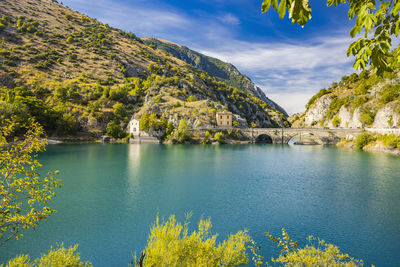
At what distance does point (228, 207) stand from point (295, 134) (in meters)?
93.2

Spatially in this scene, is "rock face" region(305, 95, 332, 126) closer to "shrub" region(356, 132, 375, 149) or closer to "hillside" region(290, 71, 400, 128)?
"hillside" region(290, 71, 400, 128)

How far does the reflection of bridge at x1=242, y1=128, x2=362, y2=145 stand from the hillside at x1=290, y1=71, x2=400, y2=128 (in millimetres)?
8305

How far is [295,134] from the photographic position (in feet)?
354

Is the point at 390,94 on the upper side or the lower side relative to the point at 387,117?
upper

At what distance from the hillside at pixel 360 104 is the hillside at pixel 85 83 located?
142 feet

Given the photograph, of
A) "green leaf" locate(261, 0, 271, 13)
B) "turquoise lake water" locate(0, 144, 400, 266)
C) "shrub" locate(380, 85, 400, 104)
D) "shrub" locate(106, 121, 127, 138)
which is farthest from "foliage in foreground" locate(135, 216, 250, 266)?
"shrub" locate(380, 85, 400, 104)

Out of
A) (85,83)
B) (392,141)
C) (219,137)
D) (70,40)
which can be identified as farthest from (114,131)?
(392,141)

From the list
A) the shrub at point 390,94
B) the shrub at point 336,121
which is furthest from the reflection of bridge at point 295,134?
the shrub at point 390,94

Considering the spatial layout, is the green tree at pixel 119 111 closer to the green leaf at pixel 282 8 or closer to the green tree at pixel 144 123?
the green tree at pixel 144 123

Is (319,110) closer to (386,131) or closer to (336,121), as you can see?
(336,121)

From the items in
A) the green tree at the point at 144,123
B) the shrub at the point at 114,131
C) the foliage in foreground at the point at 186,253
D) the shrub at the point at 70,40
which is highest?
the shrub at the point at 70,40

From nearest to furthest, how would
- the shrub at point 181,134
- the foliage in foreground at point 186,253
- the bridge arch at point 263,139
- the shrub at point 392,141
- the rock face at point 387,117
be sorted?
1. the foliage in foreground at point 186,253
2. the shrub at point 392,141
3. the rock face at point 387,117
4. the shrub at point 181,134
5. the bridge arch at point 263,139

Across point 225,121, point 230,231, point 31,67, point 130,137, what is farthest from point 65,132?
point 230,231

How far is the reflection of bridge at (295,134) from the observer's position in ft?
318
